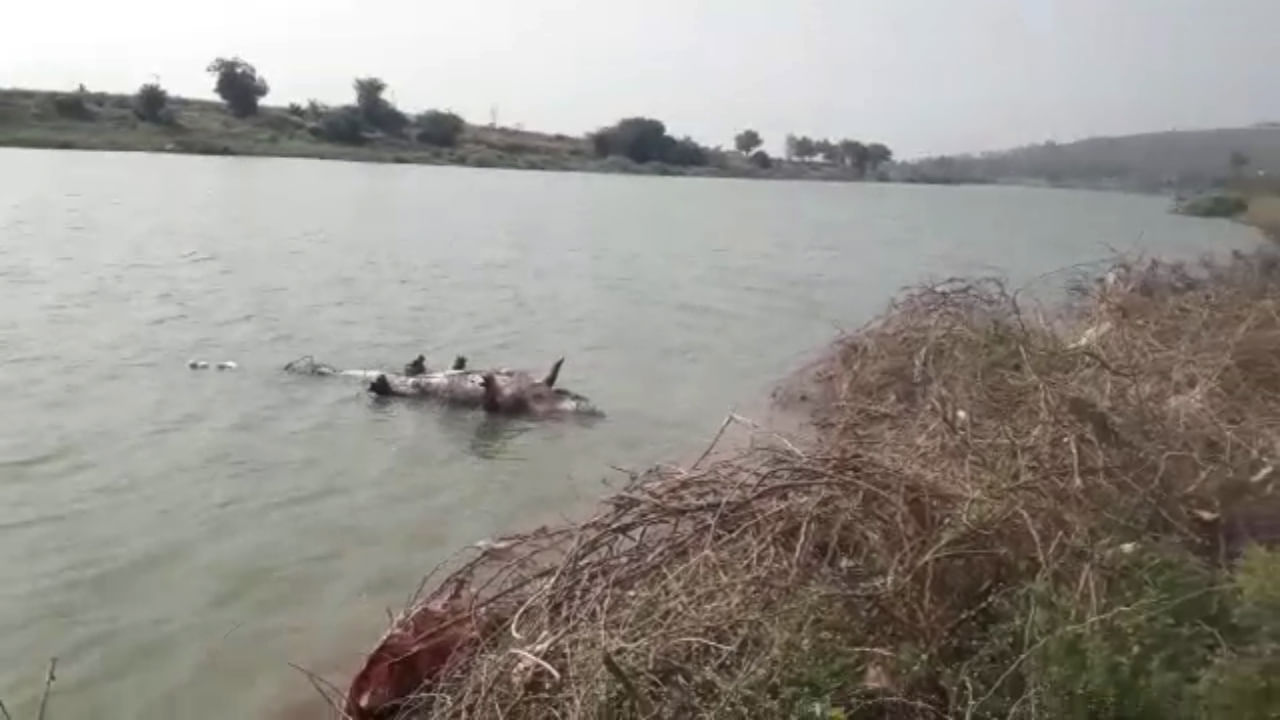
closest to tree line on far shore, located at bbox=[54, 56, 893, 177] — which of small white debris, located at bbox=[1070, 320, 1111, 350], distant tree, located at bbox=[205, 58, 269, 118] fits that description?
distant tree, located at bbox=[205, 58, 269, 118]

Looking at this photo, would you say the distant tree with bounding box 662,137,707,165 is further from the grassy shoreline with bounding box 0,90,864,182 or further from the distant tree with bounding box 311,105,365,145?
the distant tree with bounding box 311,105,365,145

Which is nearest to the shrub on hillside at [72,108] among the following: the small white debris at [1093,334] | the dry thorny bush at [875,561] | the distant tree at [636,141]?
the distant tree at [636,141]

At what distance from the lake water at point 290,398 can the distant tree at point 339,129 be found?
44216mm

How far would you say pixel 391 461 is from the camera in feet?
38.4

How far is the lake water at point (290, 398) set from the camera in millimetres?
7660

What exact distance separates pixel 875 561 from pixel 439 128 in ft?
302

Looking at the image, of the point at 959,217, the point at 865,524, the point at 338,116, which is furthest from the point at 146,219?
the point at 338,116

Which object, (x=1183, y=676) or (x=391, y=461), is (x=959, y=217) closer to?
(x=391, y=461)

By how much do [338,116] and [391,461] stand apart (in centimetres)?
8029

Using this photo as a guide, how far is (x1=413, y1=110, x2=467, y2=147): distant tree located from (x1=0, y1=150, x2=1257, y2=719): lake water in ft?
167

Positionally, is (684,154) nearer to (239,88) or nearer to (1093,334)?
(239,88)

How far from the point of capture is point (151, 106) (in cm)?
7625

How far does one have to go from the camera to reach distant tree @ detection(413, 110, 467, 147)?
9312 centimetres

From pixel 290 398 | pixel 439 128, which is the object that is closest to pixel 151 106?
pixel 439 128
